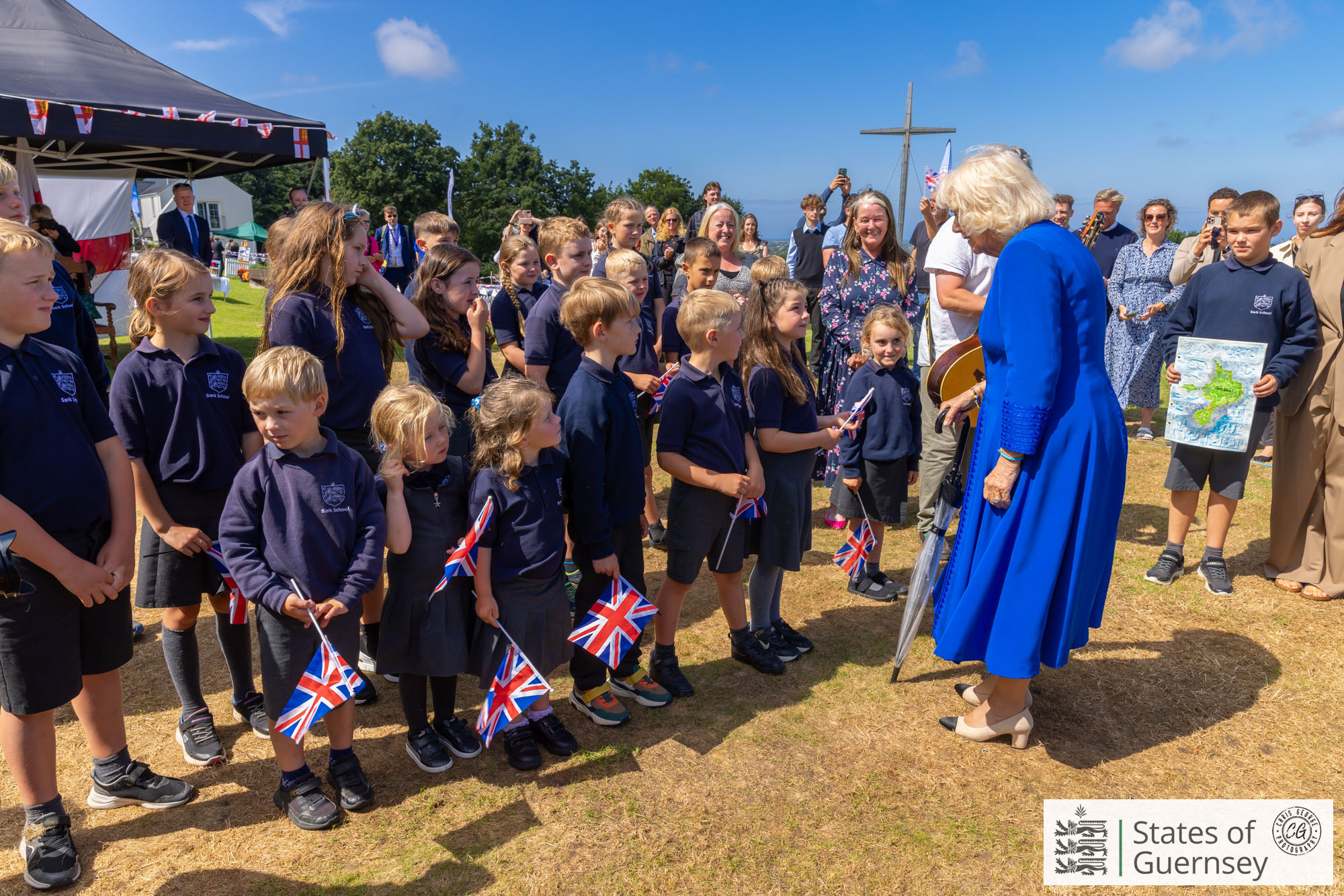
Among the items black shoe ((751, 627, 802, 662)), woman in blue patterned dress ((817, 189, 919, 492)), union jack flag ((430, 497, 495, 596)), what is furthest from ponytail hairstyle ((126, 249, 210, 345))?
woman in blue patterned dress ((817, 189, 919, 492))

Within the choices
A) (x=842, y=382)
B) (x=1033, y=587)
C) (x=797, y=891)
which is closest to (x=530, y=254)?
(x=842, y=382)

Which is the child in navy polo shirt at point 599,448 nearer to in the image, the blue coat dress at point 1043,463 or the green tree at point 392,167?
the blue coat dress at point 1043,463

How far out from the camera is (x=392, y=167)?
183ft

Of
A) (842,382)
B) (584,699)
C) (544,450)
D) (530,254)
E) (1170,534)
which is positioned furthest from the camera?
(842,382)

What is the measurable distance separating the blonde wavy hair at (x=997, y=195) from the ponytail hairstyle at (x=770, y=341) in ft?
2.77

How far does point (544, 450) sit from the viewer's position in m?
2.96

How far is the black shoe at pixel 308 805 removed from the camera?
2.66 m

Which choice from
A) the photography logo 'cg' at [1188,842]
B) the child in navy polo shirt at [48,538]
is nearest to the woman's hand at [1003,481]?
the photography logo 'cg' at [1188,842]

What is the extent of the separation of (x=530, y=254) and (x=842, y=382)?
94.6 inches

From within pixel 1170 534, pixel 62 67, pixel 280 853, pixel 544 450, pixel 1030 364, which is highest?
pixel 62 67

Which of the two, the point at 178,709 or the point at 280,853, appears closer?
the point at 280,853

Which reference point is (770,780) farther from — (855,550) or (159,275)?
(159,275)

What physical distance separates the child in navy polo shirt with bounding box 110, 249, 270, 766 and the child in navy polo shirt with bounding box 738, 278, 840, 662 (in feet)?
6.80

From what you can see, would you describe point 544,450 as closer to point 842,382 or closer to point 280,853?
point 280,853
